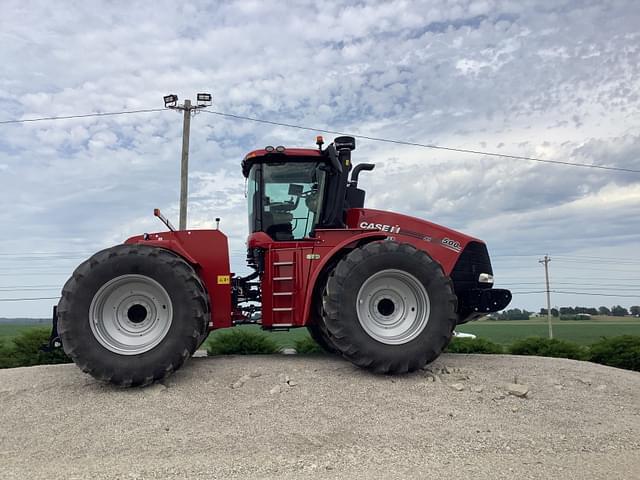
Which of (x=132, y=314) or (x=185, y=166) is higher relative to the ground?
(x=185, y=166)

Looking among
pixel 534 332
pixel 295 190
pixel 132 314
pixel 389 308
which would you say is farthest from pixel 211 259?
pixel 534 332

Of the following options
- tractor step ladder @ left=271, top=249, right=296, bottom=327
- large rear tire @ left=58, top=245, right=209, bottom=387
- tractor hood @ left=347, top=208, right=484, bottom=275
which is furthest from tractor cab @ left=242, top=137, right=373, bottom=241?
large rear tire @ left=58, top=245, right=209, bottom=387

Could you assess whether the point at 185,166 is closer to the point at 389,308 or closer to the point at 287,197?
the point at 287,197

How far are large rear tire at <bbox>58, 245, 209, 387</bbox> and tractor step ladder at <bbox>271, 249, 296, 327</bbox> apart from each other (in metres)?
1.01

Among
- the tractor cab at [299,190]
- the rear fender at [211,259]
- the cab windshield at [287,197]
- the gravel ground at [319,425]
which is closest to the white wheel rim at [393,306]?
the gravel ground at [319,425]

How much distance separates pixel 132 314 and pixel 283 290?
187cm

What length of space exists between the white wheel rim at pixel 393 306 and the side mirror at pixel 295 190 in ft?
5.82

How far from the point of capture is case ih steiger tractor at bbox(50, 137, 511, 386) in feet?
20.4

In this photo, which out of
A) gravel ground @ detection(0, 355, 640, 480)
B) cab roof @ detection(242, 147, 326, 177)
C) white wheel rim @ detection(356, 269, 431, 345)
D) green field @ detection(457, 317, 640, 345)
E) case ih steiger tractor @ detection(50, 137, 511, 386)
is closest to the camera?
gravel ground @ detection(0, 355, 640, 480)

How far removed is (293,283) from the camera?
23.2 feet

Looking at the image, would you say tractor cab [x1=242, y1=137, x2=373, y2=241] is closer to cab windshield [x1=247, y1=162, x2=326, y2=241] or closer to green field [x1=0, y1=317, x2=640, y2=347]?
cab windshield [x1=247, y1=162, x2=326, y2=241]

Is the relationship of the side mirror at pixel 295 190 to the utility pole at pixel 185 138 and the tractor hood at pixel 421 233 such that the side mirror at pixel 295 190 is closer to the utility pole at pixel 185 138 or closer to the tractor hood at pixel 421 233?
the tractor hood at pixel 421 233

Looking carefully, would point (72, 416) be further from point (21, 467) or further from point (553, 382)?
point (553, 382)

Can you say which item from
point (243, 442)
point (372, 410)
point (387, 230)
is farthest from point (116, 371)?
point (387, 230)
